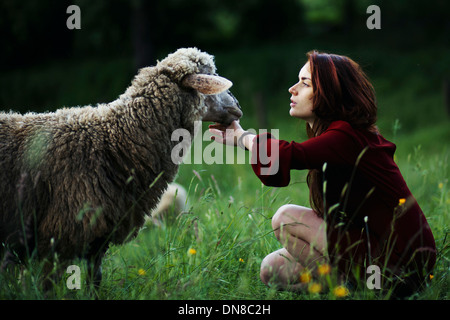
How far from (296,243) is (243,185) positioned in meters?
3.87

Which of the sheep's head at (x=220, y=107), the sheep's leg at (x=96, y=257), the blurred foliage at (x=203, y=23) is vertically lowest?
the sheep's leg at (x=96, y=257)

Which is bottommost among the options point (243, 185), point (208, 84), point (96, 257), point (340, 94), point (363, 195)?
point (96, 257)

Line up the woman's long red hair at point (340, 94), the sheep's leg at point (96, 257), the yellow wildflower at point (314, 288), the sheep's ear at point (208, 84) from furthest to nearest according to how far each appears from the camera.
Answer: the sheep's ear at point (208, 84) → the sheep's leg at point (96, 257) → the woman's long red hair at point (340, 94) → the yellow wildflower at point (314, 288)

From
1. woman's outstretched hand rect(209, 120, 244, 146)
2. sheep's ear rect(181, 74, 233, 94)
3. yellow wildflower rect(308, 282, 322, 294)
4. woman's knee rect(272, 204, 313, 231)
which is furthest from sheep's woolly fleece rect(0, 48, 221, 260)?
yellow wildflower rect(308, 282, 322, 294)

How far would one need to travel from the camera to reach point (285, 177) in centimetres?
241

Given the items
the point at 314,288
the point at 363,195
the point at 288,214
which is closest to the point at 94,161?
the point at 288,214

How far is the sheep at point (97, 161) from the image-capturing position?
103 inches

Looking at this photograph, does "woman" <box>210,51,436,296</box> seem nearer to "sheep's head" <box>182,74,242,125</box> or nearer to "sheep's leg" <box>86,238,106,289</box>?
"sheep's head" <box>182,74,242,125</box>

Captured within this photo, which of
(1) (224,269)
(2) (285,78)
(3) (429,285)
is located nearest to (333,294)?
(3) (429,285)

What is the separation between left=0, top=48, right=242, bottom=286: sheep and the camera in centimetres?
262

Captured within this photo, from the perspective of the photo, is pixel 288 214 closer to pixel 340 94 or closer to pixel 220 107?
pixel 340 94

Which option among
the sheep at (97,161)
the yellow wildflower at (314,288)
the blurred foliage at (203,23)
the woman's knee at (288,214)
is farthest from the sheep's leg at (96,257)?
the blurred foliage at (203,23)

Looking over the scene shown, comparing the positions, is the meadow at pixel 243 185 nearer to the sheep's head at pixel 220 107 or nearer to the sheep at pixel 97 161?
the sheep at pixel 97 161

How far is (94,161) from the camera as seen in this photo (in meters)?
2.73
